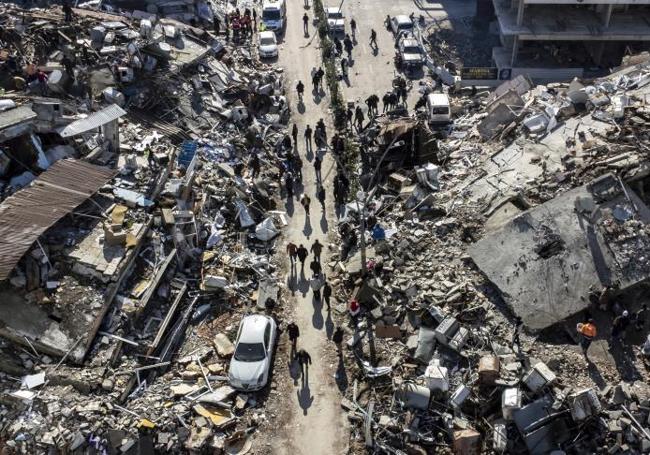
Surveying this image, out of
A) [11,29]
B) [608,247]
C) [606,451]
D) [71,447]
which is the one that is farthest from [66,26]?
[606,451]

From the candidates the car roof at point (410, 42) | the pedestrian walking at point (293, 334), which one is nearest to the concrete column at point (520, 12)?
the car roof at point (410, 42)

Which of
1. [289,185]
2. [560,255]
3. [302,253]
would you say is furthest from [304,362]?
[289,185]

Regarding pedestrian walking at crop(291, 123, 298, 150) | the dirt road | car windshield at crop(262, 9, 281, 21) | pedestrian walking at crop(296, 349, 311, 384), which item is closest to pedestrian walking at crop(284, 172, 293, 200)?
the dirt road

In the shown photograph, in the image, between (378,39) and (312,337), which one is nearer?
(312,337)

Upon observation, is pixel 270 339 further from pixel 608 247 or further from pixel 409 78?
pixel 409 78

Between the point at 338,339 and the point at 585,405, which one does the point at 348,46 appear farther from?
the point at 585,405

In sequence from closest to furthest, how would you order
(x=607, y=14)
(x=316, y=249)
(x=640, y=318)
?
(x=640, y=318) < (x=316, y=249) < (x=607, y=14)
